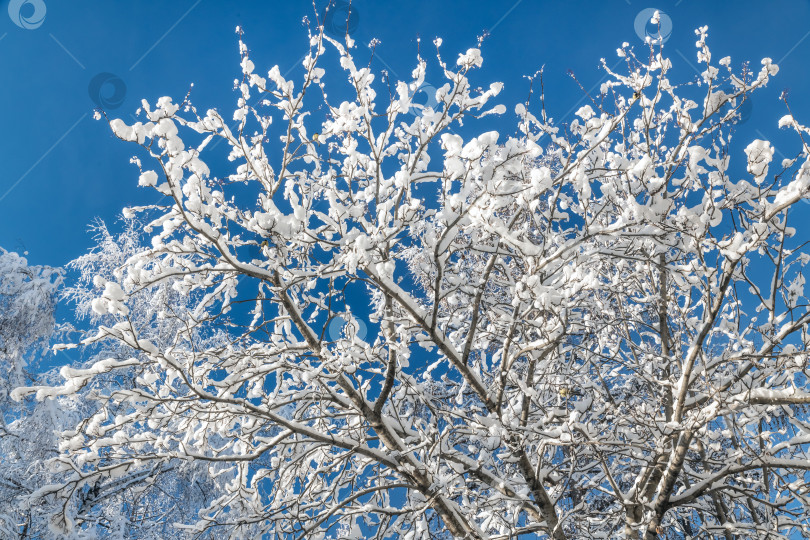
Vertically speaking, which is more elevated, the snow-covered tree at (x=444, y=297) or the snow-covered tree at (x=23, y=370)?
the snow-covered tree at (x=23, y=370)

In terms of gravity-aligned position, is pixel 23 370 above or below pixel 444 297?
above

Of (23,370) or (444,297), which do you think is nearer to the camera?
(444,297)

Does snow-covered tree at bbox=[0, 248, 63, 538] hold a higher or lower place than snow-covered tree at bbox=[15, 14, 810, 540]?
higher

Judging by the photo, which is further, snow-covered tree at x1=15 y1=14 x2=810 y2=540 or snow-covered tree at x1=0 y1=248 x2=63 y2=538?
snow-covered tree at x1=0 y1=248 x2=63 y2=538

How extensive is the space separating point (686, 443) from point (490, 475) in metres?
→ 1.29

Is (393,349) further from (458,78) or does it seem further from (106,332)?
(458,78)

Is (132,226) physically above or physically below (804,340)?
above

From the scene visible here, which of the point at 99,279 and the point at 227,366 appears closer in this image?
the point at 99,279

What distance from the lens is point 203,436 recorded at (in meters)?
A: 3.64

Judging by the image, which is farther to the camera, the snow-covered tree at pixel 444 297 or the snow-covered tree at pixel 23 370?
the snow-covered tree at pixel 23 370

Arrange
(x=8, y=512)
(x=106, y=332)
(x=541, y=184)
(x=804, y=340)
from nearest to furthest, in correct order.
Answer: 1. (x=541, y=184)
2. (x=106, y=332)
3. (x=804, y=340)
4. (x=8, y=512)

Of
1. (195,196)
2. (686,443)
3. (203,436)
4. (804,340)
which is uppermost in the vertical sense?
(195,196)

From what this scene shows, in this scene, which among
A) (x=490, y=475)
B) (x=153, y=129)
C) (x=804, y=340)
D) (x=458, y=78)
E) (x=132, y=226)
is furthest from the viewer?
(x=132, y=226)

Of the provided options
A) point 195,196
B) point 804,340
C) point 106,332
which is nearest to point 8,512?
point 106,332
